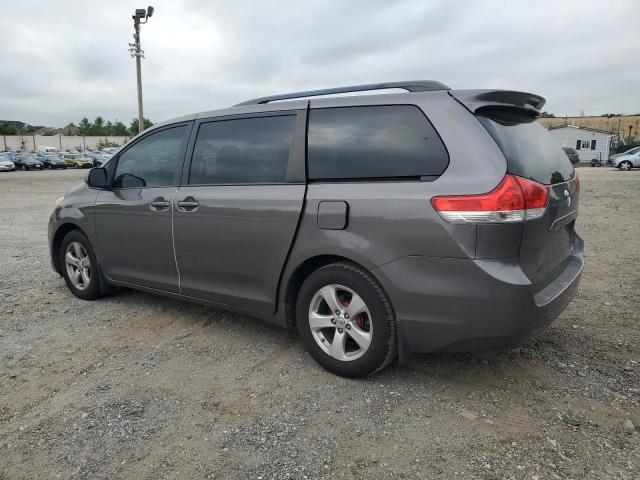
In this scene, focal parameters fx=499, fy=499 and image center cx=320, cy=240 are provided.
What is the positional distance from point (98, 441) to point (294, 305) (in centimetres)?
142

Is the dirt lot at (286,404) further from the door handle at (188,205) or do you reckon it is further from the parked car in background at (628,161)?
the parked car in background at (628,161)

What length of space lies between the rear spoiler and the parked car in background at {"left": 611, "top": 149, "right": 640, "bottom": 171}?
34642 mm

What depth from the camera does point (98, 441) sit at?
102 inches

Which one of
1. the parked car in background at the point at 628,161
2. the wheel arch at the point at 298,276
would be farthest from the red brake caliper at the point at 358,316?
the parked car in background at the point at 628,161

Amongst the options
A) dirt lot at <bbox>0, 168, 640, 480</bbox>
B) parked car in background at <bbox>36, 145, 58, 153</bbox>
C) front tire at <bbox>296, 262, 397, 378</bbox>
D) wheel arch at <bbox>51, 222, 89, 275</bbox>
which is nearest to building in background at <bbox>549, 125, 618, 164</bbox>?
dirt lot at <bbox>0, 168, 640, 480</bbox>

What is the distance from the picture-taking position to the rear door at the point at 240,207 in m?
3.34

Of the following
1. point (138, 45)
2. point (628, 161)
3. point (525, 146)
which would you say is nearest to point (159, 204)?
point (525, 146)

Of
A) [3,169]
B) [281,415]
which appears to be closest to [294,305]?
[281,415]

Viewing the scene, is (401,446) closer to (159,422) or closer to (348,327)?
→ (348,327)

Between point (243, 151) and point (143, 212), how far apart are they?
1113mm

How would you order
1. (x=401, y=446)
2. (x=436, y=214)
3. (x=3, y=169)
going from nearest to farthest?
(x=401, y=446)
(x=436, y=214)
(x=3, y=169)

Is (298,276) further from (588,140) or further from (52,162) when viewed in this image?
(588,140)

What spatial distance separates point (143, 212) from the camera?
414cm

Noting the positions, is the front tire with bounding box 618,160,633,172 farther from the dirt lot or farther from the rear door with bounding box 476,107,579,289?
the rear door with bounding box 476,107,579,289
